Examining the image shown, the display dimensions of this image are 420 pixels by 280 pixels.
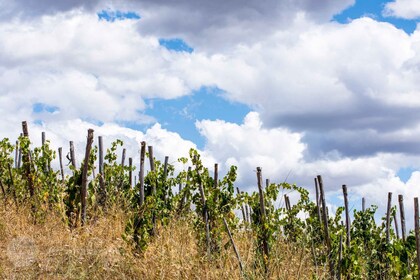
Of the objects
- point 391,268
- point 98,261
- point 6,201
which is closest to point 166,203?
point 98,261

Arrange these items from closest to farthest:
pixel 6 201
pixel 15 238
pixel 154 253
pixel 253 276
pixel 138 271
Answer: pixel 253 276
pixel 138 271
pixel 154 253
pixel 15 238
pixel 6 201

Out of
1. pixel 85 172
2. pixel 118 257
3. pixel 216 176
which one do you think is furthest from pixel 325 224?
pixel 85 172

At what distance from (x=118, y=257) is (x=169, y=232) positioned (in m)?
0.96

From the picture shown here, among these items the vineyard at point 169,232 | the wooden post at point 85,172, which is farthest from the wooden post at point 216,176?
the wooden post at point 85,172

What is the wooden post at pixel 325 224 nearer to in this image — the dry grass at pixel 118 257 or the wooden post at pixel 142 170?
the dry grass at pixel 118 257

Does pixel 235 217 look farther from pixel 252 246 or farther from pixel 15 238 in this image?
pixel 15 238

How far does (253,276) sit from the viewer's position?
7.95 m

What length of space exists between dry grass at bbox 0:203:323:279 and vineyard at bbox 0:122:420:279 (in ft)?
0.06

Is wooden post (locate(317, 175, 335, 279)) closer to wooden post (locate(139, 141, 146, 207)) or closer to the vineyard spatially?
the vineyard

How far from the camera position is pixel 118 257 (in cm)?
958

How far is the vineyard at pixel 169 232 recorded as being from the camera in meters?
8.88

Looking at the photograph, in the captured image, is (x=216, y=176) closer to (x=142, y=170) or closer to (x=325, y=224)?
(x=142, y=170)

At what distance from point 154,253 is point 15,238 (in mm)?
2676

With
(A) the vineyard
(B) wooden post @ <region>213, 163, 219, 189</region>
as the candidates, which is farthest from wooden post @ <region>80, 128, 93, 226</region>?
(B) wooden post @ <region>213, 163, 219, 189</region>
